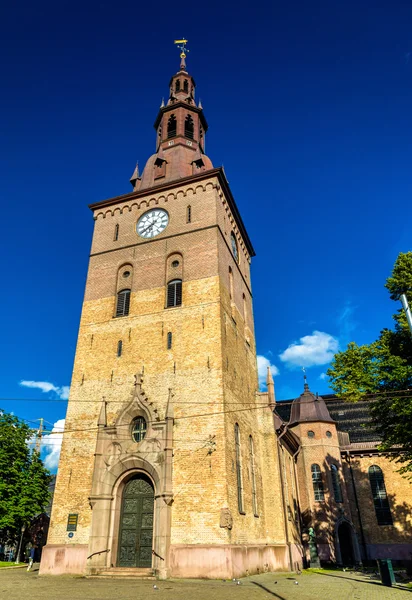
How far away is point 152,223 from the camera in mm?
27484

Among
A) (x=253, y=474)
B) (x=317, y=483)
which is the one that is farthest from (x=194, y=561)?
(x=317, y=483)

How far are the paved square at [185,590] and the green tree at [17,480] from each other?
1338 centimetres

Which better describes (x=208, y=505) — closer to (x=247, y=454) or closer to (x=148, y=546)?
(x=148, y=546)

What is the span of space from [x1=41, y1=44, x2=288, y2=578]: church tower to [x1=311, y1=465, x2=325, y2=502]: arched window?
41.3 ft

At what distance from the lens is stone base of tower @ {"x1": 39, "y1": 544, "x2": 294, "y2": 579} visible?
652 inches

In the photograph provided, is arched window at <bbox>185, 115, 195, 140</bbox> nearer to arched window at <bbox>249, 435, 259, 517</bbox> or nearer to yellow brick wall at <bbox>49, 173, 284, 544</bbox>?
yellow brick wall at <bbox>49, 173, 284, 544</bbox>

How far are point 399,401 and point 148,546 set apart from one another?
1182cm

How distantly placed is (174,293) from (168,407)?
21.8 ft

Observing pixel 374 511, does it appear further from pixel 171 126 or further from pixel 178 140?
pixel 171 126

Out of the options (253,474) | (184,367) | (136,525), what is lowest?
(136,525)

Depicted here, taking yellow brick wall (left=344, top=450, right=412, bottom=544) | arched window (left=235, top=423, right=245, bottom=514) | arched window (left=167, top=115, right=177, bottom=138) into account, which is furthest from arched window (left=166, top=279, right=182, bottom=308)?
yellow brick wall (left=344, top=450, right=412, bottom=544)

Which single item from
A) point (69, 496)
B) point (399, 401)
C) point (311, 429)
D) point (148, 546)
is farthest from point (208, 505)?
point (311, 429)

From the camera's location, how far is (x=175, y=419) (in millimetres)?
20188

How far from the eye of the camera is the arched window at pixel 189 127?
32.5 meters
